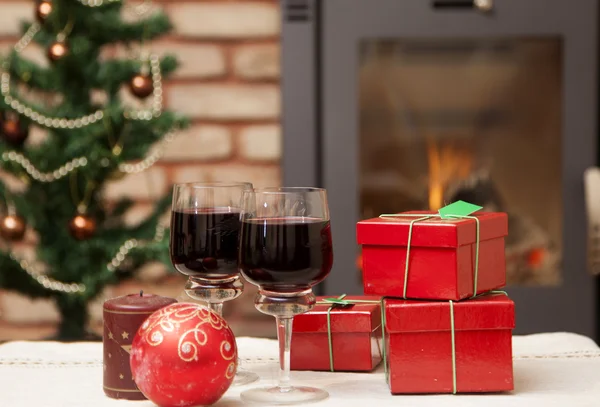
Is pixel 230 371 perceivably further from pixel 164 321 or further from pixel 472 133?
pixel 472 133

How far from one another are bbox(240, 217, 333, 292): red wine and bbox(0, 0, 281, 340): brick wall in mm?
1345

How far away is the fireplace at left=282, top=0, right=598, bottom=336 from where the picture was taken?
2.09 metres

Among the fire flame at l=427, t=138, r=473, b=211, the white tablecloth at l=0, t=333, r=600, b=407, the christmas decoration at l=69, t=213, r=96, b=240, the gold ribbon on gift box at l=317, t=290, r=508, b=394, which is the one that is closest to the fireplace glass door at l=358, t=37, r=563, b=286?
the fire flame at l=427, t=138, r=473, b=211

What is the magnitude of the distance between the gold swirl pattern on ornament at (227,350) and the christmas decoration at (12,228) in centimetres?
96

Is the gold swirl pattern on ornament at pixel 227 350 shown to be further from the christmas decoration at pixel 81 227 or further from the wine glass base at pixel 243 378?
the christmas decoration at pixel 81 227

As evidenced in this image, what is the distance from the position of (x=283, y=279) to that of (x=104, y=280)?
0.95 m

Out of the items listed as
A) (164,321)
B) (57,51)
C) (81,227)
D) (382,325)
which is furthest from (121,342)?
(57,51)

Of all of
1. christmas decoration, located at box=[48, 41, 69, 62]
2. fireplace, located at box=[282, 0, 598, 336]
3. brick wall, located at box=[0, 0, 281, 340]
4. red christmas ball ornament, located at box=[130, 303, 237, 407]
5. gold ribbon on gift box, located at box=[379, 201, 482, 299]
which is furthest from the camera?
brick wall, located at box=[0, 0, 281, 340]

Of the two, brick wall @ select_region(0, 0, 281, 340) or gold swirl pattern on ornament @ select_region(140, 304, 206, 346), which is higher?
brick wall @ select_region(0, 0, 281, 340)

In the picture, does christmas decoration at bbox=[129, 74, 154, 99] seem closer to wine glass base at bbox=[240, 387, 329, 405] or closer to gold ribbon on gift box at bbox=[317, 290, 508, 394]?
gold ribbon on gift box at bbox=[317, 290, 508, 394]

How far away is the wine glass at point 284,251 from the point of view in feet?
2.89

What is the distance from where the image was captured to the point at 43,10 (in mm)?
1704

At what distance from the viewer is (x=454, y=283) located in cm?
93

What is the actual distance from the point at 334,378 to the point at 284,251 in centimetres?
20
